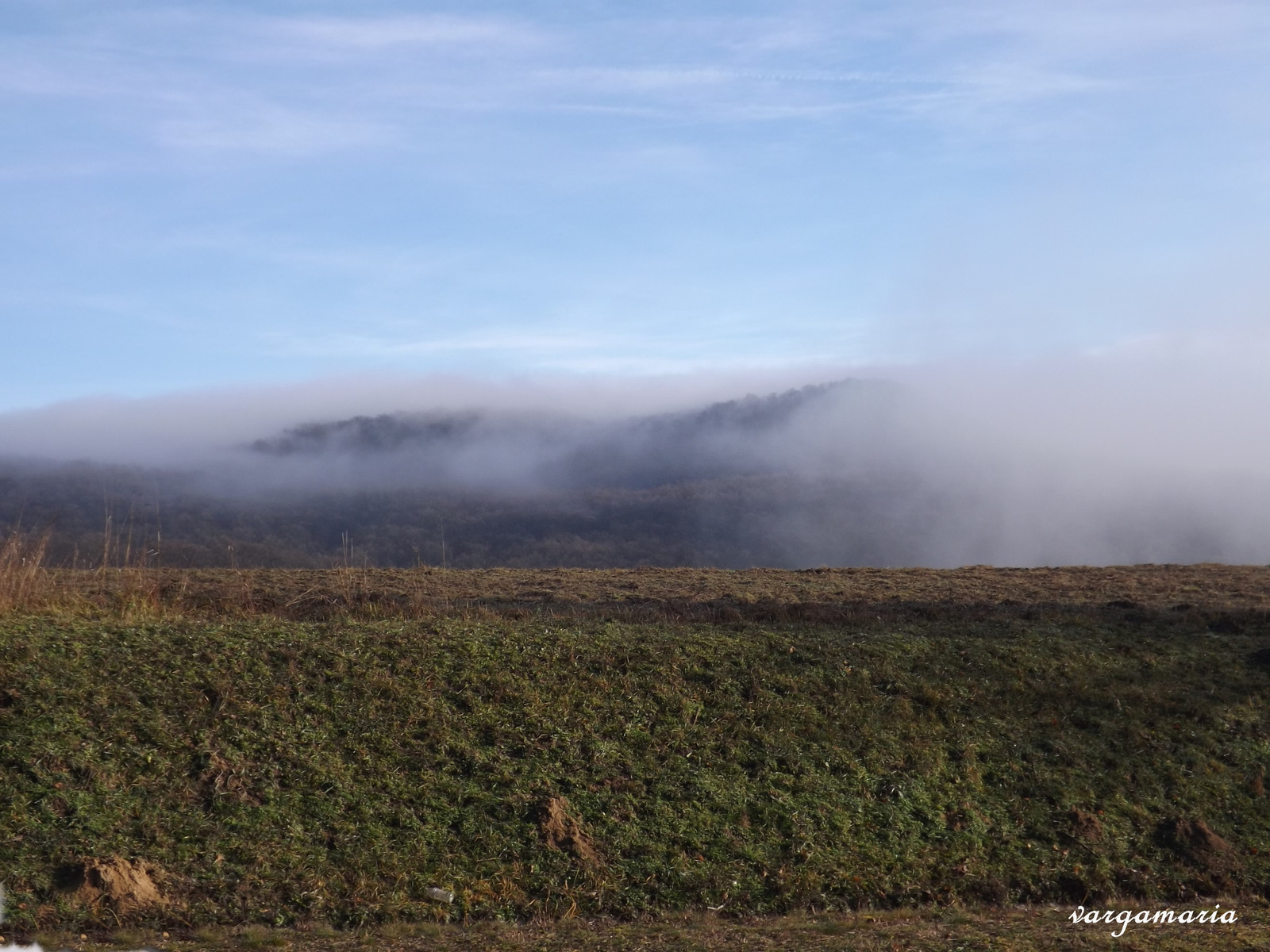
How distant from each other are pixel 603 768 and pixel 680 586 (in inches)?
331

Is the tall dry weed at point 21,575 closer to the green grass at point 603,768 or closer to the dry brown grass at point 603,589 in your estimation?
the dry brown grass at point 603,589

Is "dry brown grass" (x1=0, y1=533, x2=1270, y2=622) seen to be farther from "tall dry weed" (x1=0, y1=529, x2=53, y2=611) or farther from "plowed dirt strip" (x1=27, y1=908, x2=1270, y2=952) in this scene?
"plowed dirt strip" (x1=27, y1=908, x2=1270, y2=952)

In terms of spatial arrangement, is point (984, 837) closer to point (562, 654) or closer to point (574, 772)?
point (574, 772)

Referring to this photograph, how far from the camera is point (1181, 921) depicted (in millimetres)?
8484

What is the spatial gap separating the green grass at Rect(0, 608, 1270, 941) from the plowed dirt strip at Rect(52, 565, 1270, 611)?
2.49 m

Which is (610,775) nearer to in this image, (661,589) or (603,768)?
(603,768)

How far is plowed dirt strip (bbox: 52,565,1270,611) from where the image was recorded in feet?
49.4

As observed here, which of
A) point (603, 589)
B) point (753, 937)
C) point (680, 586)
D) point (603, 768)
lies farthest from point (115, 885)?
point (680, 586)

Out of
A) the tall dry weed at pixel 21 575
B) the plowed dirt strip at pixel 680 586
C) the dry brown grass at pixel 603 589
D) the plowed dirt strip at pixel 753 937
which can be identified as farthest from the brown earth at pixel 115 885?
the plowed dirt strip at pixel 680 586

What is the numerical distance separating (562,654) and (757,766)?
2.85 meters

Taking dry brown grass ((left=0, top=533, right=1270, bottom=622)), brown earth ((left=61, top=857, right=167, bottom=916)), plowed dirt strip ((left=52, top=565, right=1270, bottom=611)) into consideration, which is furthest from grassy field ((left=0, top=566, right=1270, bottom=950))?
plowed dirt strip ((left=52, top=565, right=1270, bottom=611))

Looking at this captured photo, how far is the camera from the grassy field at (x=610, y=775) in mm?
8133

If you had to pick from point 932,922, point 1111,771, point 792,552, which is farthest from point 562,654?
point 792,552

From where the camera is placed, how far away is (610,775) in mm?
10062
